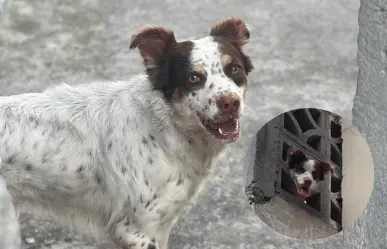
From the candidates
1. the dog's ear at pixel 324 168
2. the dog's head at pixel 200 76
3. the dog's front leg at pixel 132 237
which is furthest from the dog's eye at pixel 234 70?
the dog's front leg at pixel 132 237

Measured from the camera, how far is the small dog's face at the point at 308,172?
3465 mm

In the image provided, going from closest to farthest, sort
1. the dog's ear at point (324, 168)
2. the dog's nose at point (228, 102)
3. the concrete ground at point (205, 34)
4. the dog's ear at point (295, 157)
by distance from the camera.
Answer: the dog's nose at point (228, 102) < the dog's ear at point (324, 168) < the dog's ear at point (295, 157) < the concrete ground at point (205, 34)

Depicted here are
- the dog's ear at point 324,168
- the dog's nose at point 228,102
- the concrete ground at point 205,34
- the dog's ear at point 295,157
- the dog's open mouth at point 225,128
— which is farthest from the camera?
the concrete ground at point 205,34

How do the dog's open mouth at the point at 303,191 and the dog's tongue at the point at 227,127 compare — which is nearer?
the dog's tongue at the point at 227,127

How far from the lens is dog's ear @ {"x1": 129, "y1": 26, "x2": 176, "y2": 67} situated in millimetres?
3383

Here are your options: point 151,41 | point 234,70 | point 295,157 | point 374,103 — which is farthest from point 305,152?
point 151,41

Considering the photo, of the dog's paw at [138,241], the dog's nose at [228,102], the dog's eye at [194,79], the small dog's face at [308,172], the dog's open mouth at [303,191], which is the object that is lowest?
the dog's paw at [138,241]

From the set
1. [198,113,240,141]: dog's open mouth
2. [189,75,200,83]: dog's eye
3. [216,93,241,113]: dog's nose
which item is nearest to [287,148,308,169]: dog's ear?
[198,113,240,141]: dog's open mouth

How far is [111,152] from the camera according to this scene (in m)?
3.54

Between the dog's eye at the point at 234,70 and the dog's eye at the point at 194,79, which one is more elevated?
the dog's eye at the point at 234,70

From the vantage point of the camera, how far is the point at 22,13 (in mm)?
6234

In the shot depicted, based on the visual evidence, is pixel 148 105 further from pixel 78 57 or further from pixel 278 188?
pixel 78 57

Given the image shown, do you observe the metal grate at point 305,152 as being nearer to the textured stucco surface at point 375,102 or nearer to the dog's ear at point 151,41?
the textured stucco surface at point 375,102

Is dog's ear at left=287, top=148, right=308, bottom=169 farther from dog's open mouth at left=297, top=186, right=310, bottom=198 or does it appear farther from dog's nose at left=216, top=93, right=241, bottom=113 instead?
dog's nose at left=216, top=93, right=241, bottom=113
